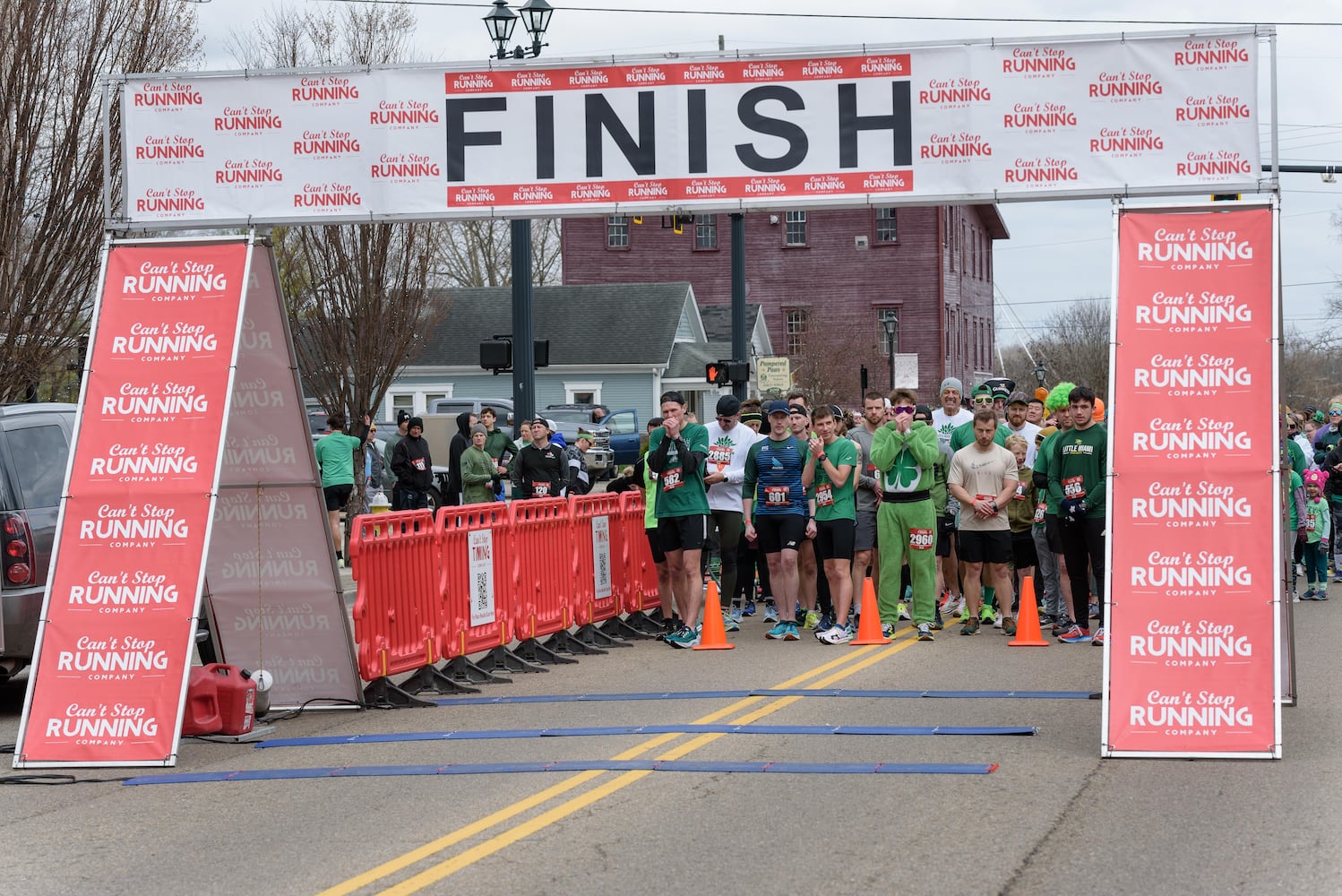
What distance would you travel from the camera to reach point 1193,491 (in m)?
8.79

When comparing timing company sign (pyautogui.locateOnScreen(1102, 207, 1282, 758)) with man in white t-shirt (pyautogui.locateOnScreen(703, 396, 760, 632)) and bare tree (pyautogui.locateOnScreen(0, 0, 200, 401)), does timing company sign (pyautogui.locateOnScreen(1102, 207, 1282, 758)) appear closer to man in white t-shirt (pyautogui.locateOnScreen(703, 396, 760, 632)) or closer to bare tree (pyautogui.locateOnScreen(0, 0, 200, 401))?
man in white t-shirt (pyautogui.locateOnScreen(703, 396, 760, 632))

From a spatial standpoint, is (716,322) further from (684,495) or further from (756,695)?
(756,695)

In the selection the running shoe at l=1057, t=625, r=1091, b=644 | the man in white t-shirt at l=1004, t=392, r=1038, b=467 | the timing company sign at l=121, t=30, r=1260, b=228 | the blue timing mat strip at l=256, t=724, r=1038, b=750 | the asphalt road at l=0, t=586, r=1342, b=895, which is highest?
the timing company sign at l=121, t=30, r=1260, b=228

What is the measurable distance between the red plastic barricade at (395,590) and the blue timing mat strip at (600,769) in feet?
6.85

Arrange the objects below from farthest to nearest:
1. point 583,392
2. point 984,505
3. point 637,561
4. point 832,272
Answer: point 832,272
point 583,392
point 637,561
point 984,505

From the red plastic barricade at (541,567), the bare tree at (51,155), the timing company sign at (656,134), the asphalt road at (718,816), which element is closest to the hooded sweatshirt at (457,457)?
the bare tree at (51,155)

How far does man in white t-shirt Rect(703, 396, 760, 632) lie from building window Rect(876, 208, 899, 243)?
45.0 metres

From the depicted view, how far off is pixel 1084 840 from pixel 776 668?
A: 5623 mm

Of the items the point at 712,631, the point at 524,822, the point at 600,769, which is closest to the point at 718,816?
the point at 524,822

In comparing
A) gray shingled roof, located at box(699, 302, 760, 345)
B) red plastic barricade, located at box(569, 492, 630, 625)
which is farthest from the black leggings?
gray shingled roof, located at box(699, 302, 760, 345)

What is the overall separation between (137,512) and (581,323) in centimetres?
4672

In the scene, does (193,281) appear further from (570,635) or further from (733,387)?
(733,387)

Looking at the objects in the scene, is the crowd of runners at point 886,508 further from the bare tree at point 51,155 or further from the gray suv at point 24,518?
the bare tree at point 51,155

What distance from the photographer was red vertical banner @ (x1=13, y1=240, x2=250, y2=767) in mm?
9016
